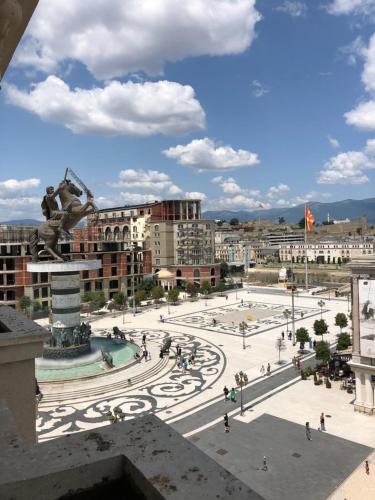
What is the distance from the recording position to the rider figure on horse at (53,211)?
1236 inches

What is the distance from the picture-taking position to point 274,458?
1894cm

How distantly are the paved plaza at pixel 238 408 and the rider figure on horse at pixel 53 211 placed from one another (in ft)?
39.4

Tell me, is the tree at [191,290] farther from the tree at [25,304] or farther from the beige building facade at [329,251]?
the beige building facade at [329,251]

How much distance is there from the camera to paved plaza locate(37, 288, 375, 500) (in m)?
18.2

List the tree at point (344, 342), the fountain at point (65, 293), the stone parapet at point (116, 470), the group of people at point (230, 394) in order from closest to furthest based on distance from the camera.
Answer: the stone parapet at point (116, 470)
the group of people at point (230, 394)
the fountain at point (65, 293)
the tree at point (344, 342)

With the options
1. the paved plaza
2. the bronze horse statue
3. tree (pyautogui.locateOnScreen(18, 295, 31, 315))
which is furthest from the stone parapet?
tree (pyautogui.locateOnScreen(18, 295, 31, 315))

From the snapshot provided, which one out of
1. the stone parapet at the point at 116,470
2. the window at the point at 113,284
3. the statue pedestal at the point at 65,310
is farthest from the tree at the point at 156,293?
the stone parapet at the point at 116,470

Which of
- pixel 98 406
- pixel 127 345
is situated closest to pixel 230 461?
pixel 98 406

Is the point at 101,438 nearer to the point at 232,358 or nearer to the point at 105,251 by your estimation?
the point at 232,358

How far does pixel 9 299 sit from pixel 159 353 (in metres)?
33.4

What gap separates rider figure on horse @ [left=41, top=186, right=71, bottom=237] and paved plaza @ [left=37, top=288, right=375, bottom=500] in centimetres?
1202

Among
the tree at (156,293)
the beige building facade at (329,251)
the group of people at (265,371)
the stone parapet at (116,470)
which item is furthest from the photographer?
the beige building facade at (329,251)

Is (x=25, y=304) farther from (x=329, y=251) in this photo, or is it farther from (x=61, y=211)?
(x=329, y=251)

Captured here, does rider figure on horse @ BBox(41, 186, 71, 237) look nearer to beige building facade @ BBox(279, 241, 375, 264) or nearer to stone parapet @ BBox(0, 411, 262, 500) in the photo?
stone parapet @ BBox(0, 411, 262, 500)
